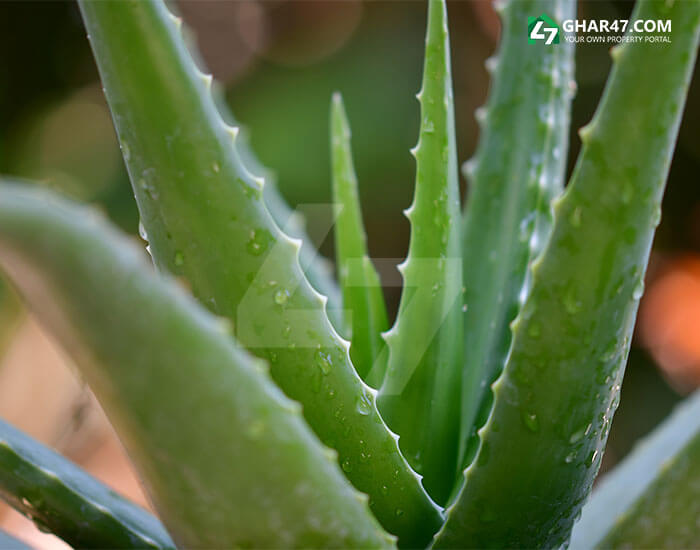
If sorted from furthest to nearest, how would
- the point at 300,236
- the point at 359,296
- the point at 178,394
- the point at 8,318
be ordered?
the point at 8,318, the point at 300,236, the point at 359,296, the point at 178,394

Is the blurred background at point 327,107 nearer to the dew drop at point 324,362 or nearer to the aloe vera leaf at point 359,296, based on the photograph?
the aloe vera leaf at point 359,296

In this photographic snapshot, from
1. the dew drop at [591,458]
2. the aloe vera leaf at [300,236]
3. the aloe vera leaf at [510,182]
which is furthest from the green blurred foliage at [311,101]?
the dew drop at [591,458]

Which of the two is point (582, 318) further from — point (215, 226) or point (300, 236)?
point (300, 236)

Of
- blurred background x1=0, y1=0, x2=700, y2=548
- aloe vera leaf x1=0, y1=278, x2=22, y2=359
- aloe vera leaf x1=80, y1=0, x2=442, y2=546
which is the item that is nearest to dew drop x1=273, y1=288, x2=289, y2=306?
aloe vera leaf x1=80, y1=0, x2=442, y2=546

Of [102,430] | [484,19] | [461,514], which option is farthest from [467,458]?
[484,19]

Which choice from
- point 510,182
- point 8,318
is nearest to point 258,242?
point 510,182

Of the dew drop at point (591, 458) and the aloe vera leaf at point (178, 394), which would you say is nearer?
the aloe vera leaf at point (178, 394)

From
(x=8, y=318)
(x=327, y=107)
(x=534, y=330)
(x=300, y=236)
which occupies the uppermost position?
(x=534, y=330)
